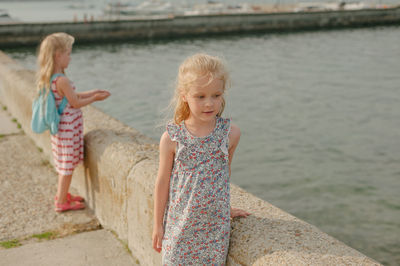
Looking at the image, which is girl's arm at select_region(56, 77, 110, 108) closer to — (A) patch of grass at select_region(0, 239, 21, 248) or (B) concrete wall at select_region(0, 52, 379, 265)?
(B) concrete wall at select_region(0, 52, 379, 265)

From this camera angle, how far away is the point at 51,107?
3895 millimetres

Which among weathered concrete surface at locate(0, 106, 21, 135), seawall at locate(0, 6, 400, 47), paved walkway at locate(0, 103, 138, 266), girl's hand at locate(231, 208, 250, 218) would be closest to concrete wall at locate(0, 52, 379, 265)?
girl's hand at locate(231, 208, 250, 218)

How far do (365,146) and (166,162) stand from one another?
940cm

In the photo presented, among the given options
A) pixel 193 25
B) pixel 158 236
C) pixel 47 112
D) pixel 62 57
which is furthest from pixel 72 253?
pixel 193 25

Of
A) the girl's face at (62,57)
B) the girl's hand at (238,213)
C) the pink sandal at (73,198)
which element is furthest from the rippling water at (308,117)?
the pink sandal at (73,198)

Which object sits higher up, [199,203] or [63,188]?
[199,203]

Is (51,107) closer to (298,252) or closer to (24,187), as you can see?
(24,187)

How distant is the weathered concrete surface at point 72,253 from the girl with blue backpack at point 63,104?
55 centimetres

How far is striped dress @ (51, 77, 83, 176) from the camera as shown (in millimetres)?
3898

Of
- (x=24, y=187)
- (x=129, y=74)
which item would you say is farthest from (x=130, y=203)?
(x=129, y=74)

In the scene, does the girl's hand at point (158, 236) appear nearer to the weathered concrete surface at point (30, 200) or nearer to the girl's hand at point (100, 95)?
the weathered concrete surface at point (30, 200)

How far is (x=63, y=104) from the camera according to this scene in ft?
13.0

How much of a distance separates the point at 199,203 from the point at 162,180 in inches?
9.4

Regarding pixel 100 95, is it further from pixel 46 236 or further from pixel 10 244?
pixel 10 244
